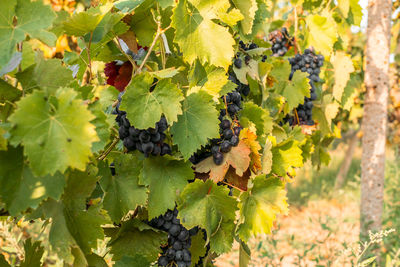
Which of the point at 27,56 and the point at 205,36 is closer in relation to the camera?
the point at 27,56

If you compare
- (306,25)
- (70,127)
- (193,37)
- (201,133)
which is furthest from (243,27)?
(306,25)

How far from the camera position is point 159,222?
1.23 meters

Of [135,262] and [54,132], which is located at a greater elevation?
[54,132]

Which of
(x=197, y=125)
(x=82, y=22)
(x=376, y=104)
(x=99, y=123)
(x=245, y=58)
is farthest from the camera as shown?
(x=376, y=104)

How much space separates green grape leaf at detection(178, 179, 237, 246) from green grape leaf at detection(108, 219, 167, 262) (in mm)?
130

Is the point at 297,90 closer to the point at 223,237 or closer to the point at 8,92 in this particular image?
the point at 223,237

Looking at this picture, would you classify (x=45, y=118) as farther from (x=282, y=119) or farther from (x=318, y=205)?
(x=318, y=205)

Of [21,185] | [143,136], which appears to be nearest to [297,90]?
[143,136]

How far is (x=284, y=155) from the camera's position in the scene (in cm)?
143

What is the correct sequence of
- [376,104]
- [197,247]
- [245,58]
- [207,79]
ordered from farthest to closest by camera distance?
[376,104]
[245,58]
[197,247]
[207,79]

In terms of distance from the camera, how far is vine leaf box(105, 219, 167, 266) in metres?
1.21

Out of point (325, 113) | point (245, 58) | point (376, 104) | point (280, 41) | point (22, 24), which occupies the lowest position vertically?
point (376, 104)

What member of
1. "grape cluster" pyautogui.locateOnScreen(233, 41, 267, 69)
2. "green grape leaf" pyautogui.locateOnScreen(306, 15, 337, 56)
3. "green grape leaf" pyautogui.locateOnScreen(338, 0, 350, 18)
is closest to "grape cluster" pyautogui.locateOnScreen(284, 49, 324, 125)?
Result: "green grape leaf" pyautogui.locateOnScreen(306, 15, 337, 56)

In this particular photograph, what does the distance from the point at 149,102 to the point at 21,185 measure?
404 millimetres
